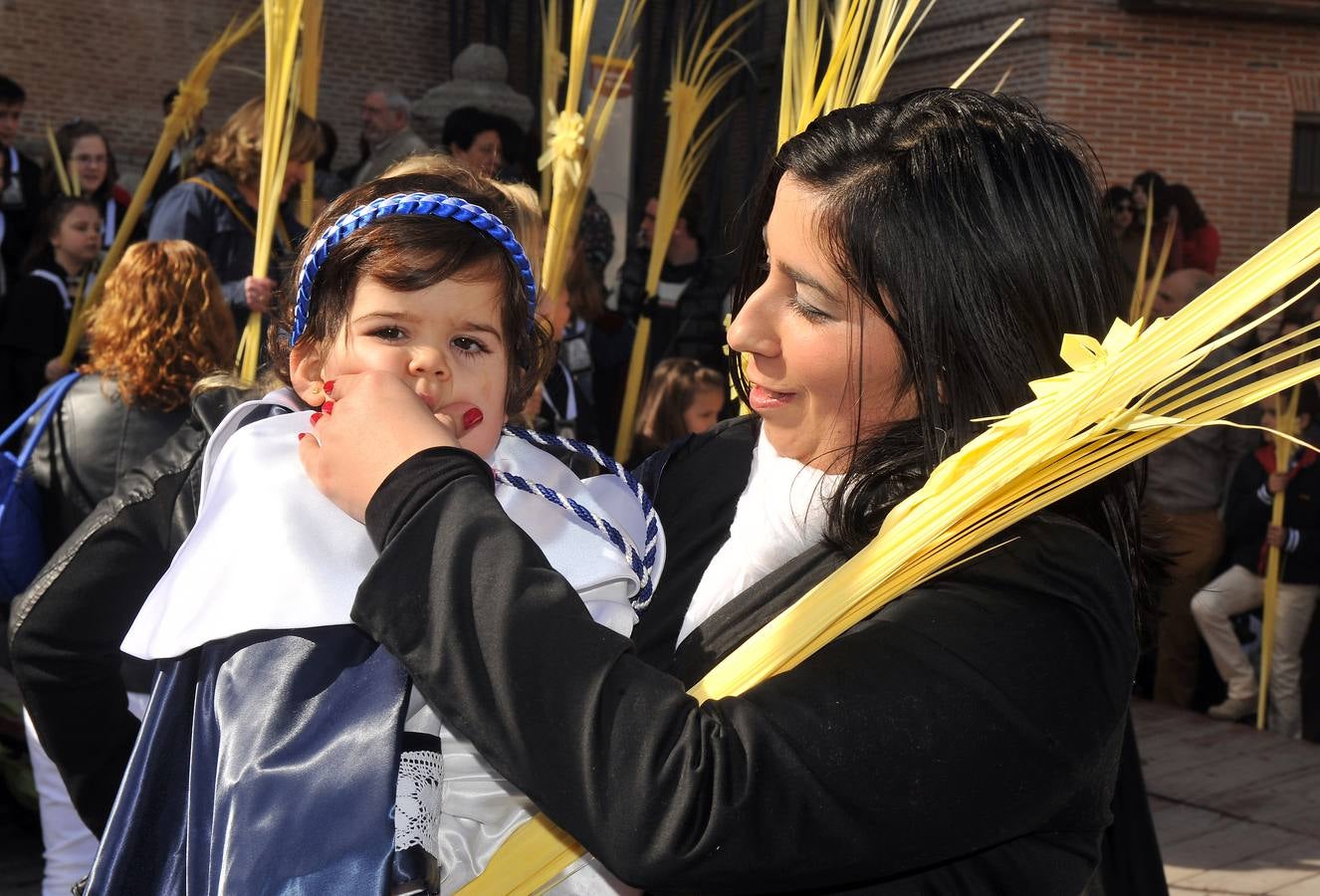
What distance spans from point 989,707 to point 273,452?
77cm

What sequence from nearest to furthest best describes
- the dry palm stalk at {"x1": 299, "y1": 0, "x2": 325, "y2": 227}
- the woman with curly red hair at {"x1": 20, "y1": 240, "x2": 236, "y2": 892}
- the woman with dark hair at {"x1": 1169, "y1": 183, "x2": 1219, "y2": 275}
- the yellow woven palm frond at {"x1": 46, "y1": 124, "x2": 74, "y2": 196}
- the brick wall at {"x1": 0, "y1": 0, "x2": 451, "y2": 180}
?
the woman with curly red hair at {"x1": 20, "y1": 240, "x2": 236, "y2": 892} < the dry palm stalk at {"x1": 299, "y1": 0, "x2": 325, "y2": 227} < the yellow woven palm frond at {"x1": 46, "y1": 124, "x2": 74, "y2": 196} < the woman with dark hair at {"x1": 1169, "y1": 183, "x2": 1219, "y2": 275} < the brick wall at {"x1": 0, "y1": 0, "x2": 451, "y2": 180}

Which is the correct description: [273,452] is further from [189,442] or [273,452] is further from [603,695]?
[189,442]

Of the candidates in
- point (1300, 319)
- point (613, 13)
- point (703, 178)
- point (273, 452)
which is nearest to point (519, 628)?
point (273, 452)

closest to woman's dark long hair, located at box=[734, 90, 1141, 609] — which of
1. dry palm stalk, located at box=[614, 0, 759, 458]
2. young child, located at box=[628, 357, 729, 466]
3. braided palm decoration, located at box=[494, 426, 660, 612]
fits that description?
braided palm decoration, located at box=[494, 426, 660, 612]

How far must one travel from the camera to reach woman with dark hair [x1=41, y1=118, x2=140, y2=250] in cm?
664

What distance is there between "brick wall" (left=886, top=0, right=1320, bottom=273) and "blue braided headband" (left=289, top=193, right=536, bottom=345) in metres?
11.5

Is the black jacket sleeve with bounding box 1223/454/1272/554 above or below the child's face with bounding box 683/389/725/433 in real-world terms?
below

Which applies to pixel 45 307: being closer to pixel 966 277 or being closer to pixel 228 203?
pixel 228 203

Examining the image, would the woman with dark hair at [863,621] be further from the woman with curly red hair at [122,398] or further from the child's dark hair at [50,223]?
the child's dark hair at [50,223]

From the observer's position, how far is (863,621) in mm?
1251

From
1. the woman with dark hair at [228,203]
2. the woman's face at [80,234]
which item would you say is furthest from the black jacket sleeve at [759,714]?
the woman's face at [80,234]

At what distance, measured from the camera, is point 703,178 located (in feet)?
36.7

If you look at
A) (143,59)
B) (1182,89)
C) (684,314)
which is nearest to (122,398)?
(684,314)

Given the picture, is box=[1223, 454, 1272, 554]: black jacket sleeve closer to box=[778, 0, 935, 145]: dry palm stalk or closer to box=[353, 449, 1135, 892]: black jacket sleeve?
box=[778, 0, 935, 145]: dry palm stalk
